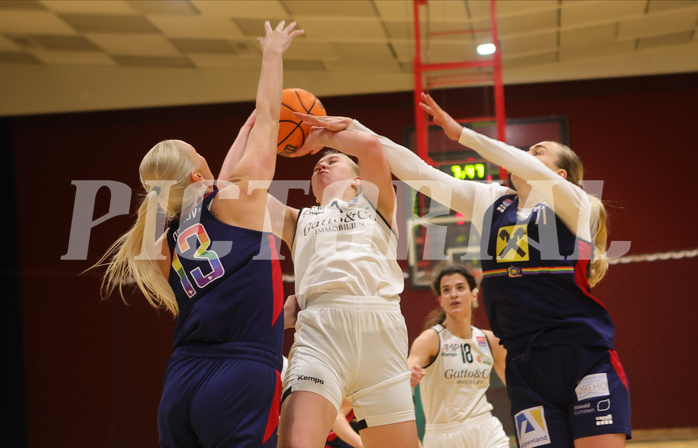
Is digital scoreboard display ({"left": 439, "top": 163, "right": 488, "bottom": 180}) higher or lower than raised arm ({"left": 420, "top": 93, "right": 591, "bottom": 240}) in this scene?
higher

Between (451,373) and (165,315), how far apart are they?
15.8 ft

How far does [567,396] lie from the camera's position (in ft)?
9.19

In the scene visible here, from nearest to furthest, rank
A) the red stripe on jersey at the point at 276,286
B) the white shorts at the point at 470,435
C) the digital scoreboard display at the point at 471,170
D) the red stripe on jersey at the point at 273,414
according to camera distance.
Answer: the red stripe on jersey at the point at 273,414
the red stripe on jersey at the point at 276,286
the white shorts at the point at 470,435
the digital scoreboard display at the point at 471,170

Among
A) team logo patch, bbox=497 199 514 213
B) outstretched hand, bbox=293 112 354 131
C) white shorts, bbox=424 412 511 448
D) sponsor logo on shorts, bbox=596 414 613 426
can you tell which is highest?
outstretched hand, bbox=293 112 354 131

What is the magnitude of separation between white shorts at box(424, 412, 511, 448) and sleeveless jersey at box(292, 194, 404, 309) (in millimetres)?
1809

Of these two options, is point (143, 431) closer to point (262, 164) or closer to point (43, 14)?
point (43, 14)

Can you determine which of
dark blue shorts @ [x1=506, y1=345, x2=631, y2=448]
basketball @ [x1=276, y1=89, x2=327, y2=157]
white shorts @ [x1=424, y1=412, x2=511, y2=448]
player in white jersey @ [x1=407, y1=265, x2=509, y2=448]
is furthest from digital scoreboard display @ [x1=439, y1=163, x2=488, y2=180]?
dark blue shorts @ [x1=506, y1=345, x2=631, y2=448]

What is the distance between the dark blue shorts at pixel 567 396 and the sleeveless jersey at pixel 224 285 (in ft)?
3.56

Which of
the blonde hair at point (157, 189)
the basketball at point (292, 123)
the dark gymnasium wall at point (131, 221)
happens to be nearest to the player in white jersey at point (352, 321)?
the basketball at point (292, 123)

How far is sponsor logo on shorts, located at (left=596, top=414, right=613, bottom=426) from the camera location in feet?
8.80

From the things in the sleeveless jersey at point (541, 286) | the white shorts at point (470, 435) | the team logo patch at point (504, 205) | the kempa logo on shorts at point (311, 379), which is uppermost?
the team logo patch at point (504, 205)

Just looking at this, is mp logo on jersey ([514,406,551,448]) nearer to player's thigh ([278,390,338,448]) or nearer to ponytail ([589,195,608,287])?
ponytail ([589,195,608,287])

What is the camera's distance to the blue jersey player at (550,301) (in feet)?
9.05

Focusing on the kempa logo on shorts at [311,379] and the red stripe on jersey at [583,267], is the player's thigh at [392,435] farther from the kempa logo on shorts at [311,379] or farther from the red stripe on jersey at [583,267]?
the red stripe on jersey at [583,267]
